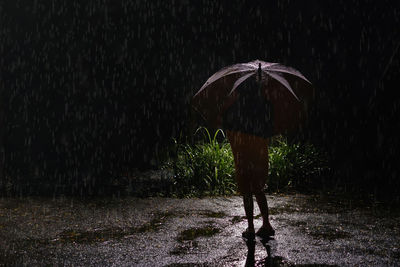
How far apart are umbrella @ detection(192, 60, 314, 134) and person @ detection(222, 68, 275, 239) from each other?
0.07m

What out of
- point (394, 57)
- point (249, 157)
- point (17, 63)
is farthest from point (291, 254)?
point (17, 63)

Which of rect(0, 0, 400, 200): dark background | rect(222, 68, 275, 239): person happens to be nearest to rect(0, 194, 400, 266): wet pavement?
rect(222, 68, 275, 239): person

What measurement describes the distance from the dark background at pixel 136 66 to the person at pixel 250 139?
5.02 metres

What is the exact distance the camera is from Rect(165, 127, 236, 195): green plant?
7.09 meters

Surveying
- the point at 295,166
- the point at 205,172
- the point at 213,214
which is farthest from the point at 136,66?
the point at 213,214

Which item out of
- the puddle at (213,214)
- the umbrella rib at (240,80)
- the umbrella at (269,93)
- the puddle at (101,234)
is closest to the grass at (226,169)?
the puddle at (213,214)

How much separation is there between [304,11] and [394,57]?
2.92 meters

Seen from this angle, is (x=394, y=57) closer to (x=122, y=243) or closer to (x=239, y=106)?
(x=239, y=106)

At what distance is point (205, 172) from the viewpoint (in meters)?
7.36

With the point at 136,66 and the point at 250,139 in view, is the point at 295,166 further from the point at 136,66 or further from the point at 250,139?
the point at 136,66

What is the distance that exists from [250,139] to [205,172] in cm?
332

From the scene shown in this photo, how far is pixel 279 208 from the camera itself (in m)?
5.86

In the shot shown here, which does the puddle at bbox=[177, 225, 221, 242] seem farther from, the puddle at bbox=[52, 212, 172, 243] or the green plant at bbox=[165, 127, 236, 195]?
the green plant at bbox=[165, 127, 236, 195]

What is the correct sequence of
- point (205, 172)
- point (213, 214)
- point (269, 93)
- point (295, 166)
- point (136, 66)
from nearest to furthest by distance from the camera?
1. point (269, 93)
2. point (213, 214)
3. point (205, 172)
4. point (295, 166)
5. point (136, 66)
